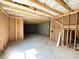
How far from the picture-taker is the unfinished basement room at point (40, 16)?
3115 millimetres

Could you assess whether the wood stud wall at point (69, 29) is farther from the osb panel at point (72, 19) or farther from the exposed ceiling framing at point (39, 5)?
the exposed ceiling framing at point (39, 5)

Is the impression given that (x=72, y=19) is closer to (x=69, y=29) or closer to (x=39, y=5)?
(x=69, y=29)

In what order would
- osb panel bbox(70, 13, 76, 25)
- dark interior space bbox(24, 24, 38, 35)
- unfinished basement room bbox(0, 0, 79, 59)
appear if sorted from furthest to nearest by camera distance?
dark interior space bbox(24, 24, 38, 35)
osb panel bbox(70, 13, 76, 25)
unfinished basement room bbox(0, 0, 79, 59)

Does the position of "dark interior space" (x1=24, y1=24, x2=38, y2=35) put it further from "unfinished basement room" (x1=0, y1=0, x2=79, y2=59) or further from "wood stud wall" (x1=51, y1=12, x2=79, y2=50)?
"wood stud wall" (x1=51, y1=12, x2=79, y2=50)

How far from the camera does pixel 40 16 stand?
5676mm

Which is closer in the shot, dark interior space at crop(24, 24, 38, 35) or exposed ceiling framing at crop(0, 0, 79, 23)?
exposed ceiling framing at crop(0, 0, 79, 23)

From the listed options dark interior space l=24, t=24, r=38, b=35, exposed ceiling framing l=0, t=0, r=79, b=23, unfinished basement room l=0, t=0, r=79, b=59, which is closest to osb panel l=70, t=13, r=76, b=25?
unfinished basement room l=0, t=0, r=79, b=59

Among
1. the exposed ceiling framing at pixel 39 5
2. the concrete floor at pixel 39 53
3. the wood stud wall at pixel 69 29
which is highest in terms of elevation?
the exposed ceiling framing at pixel 39 5

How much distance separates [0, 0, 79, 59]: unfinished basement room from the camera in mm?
3115

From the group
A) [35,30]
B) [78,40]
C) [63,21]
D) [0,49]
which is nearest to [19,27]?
[0,49]

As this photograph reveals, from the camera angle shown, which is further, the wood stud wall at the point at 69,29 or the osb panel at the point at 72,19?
the osb panel at the point at 72,19

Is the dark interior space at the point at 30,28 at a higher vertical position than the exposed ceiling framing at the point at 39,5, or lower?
lower

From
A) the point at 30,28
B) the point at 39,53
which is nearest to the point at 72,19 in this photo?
the point at 39,53

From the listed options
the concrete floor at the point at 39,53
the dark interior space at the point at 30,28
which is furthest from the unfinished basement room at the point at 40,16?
the dark interior space at the point at 30,28
